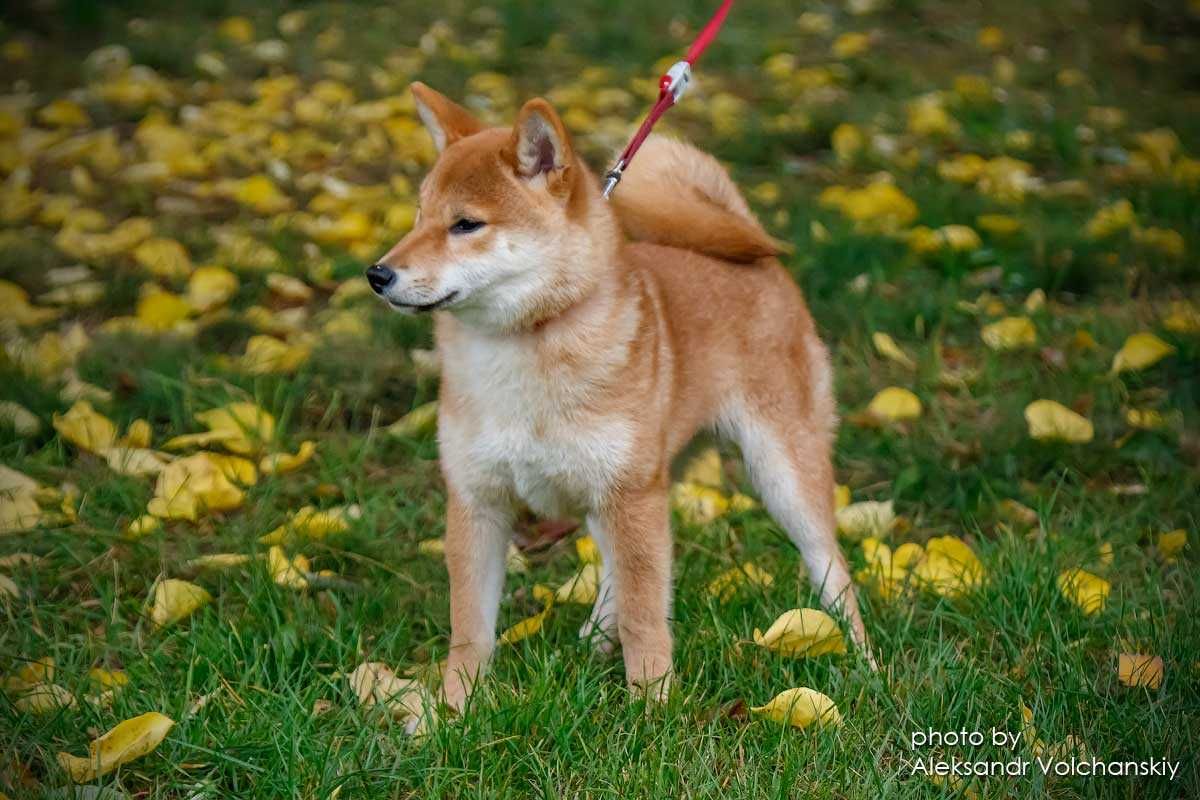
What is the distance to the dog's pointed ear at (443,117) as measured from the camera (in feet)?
11.0

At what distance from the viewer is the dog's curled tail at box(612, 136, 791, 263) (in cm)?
376

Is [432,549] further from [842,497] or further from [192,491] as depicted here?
[842,497]

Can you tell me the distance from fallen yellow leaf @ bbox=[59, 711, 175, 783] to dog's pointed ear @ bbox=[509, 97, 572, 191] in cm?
141

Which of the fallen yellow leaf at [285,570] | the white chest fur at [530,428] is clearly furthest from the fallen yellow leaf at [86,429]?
the white chest fur at [530,428]

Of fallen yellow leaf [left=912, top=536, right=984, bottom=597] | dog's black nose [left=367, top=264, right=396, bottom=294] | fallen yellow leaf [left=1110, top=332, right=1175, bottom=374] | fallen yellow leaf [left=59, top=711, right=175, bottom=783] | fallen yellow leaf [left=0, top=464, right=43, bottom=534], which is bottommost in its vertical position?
fallen yellow leaf [left=1110, top=332, right=1175, bottom=374]

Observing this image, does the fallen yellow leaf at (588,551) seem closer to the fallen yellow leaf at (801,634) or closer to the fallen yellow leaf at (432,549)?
the fallen yellow leaf at (432,549)

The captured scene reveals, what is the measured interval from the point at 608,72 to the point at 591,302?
4752 millimetres

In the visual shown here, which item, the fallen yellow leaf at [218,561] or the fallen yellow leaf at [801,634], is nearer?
the fallen yellow leaf at [801,634]

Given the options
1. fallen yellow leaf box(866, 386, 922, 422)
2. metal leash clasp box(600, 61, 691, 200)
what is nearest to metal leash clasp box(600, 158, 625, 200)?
metal leash clasp box(600, 61, 691, 200)

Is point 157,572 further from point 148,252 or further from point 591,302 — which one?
point 148,252

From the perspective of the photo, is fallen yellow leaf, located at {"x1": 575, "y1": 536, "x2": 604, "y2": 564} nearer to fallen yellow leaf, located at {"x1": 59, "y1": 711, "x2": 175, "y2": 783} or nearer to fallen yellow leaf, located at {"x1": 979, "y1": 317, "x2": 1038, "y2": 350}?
fallen yellow leaf, located at {"x1": 59, "y1": 711, "x2": 175, "y2": 783}

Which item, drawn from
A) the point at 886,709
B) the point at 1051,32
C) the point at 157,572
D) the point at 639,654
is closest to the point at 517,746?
the point at 639,654

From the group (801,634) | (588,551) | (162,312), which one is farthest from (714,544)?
(162,312)

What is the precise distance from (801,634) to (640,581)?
1.27 ft
